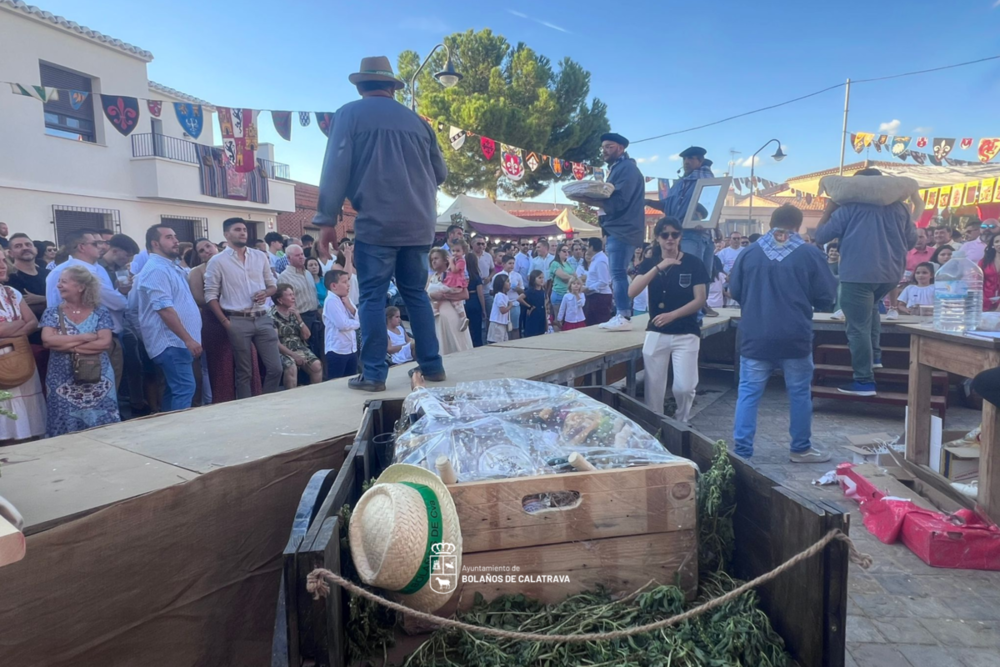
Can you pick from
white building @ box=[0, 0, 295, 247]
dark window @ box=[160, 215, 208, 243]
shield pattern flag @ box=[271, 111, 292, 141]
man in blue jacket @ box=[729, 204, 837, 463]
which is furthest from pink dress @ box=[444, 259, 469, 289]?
dark window @ box=[160, 215, 208, 243]

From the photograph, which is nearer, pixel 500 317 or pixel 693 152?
pixel 693 152

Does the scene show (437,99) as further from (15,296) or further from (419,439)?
Answer: (419,439)

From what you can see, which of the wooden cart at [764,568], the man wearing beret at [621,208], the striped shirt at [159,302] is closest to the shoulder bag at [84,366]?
the striped shirt at [159,302]

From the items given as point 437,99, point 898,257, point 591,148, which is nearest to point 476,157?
point 437,99

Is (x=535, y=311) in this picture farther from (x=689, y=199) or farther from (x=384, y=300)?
(x=384, y=300)

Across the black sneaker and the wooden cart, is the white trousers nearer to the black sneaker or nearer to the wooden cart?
the black sneaker

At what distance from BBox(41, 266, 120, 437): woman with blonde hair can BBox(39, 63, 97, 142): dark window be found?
14.0 meters

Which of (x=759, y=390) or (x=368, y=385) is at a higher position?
(x=368, y=385)

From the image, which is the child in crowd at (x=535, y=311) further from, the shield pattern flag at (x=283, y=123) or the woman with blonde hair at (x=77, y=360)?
the woman with blonde hair at (x=77, y=360)

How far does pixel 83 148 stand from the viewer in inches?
629

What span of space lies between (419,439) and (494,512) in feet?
1.66

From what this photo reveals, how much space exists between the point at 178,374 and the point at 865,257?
6031mm

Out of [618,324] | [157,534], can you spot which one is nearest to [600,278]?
[618,324]

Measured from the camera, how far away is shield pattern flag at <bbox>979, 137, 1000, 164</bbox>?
18.0 meters
